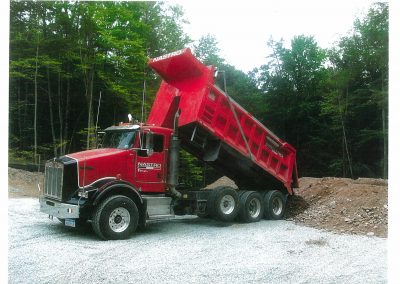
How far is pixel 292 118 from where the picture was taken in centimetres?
1250

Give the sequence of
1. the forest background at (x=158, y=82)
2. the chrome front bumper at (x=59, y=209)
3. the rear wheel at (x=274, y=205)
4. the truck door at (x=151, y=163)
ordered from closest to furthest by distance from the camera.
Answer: the forest background at (x=158, y=82) < the chrome front bumper at (x=59, y=209) < the truck door at (x=151, y=163) < the rear wheel at (x=274, y=205)

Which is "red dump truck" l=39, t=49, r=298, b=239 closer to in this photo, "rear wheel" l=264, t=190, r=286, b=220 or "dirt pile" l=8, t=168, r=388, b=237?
"rear wheel" l=264, t=190, r=286, b=220

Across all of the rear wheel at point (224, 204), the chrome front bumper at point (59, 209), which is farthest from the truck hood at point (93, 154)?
the rear wheel at point (224, 204)

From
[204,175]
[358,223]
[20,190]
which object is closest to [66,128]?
[20,190]

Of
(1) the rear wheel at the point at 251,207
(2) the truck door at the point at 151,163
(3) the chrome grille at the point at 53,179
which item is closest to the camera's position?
(3) the chrome grille at the point at 53,179

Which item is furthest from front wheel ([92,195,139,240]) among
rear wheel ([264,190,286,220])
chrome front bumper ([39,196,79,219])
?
rear wheel ([264,190,286,220])

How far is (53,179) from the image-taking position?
353 inches

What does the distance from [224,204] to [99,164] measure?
3.58 m

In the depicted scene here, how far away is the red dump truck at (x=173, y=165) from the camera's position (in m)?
8.60

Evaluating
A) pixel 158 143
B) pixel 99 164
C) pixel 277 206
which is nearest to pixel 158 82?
pixel 158 143

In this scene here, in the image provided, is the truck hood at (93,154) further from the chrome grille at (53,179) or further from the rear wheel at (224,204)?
the rear wheel at (224,204)

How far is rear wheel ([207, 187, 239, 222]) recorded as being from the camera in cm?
1048

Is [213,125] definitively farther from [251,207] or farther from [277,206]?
[277,206]
